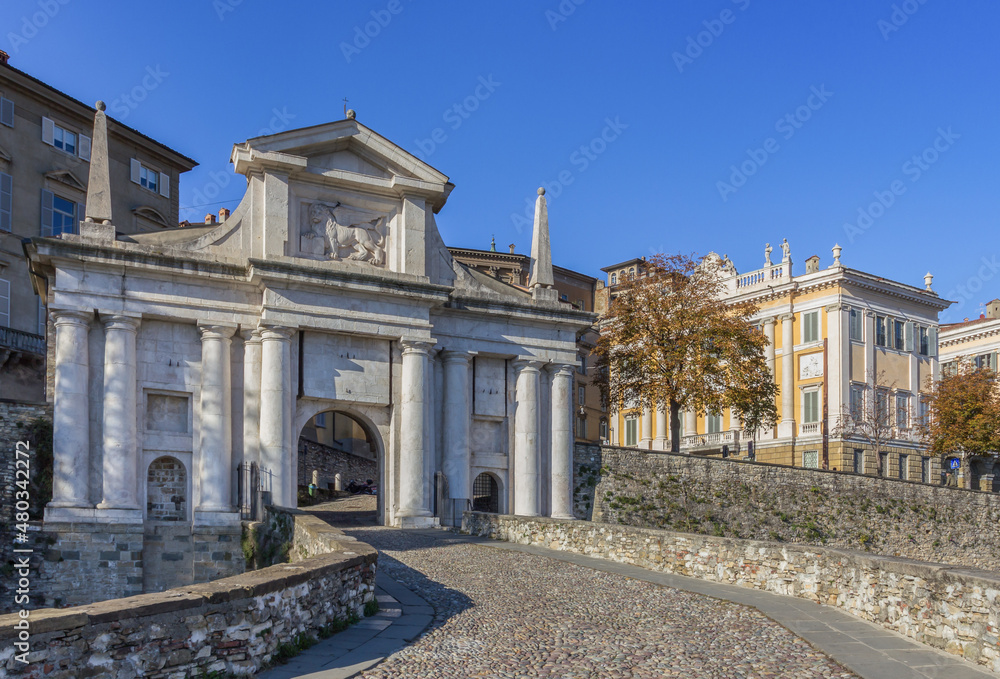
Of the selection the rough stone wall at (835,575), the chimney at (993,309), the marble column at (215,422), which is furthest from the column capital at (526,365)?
the chimney at (993,309)

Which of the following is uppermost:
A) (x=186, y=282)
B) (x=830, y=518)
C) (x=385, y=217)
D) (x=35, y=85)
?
(x=35, y=85)

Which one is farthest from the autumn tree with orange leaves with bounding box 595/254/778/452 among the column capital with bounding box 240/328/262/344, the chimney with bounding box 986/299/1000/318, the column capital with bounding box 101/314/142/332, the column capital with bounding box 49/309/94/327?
the chimney with bounding box 986/299/1000/318

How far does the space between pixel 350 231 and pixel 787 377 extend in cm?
3347

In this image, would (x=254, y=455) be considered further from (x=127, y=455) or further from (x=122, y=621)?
(x=122, y=621)

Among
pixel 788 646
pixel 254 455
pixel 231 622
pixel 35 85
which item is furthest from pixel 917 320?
pixel 231 622

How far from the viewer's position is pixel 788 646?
13.4 metres

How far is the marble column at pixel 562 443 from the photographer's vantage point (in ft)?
118

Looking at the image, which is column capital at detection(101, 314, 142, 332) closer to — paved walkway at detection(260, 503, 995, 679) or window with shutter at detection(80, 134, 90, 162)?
paved walkway at detection(260, 503, 995, 679)

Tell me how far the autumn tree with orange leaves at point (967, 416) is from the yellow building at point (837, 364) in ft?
9.69

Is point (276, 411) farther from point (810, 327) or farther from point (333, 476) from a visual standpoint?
point (810, 327)

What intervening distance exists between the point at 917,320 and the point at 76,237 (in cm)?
4881

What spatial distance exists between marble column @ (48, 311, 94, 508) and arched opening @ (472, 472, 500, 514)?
41.9 ft

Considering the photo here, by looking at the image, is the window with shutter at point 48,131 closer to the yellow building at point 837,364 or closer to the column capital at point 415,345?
the column capital at point 415,345

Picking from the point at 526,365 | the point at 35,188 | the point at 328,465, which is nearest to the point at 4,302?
the point at 35,188
